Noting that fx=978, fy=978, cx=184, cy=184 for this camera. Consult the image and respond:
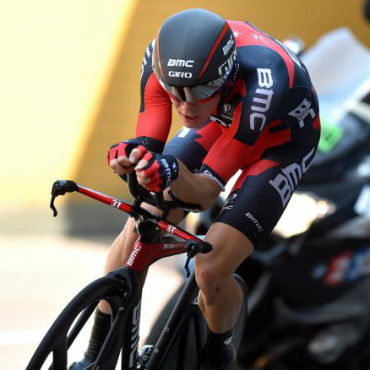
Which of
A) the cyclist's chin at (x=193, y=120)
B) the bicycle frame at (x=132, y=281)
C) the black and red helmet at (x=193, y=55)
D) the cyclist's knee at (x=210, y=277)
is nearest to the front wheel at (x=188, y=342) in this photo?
the bicycle frame at (x=132, y=281)

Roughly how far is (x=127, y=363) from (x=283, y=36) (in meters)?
6.75

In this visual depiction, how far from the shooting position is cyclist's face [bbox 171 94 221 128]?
416 cm

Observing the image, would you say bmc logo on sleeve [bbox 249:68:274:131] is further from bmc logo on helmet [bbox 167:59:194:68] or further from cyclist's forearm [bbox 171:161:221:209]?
bmc logo on helmet [bbox 167:59:194:68]

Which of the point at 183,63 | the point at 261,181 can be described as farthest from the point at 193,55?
the point at 261,181

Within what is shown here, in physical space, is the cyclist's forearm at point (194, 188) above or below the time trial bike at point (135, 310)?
above

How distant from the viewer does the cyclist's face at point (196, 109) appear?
416 centimetres

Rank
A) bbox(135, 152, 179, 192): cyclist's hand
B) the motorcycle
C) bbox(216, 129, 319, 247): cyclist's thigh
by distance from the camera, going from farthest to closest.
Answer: the motorcycle
bbox(216, 129, 319, 247): cyclist's thigh
bbox(135, 152, 179, 192): cyclist's hand

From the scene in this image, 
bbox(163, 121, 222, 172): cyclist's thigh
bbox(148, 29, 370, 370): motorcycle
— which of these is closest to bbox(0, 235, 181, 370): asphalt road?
bbox(148, 29, 370, 370): motorcycle

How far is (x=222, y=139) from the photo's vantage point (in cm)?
437

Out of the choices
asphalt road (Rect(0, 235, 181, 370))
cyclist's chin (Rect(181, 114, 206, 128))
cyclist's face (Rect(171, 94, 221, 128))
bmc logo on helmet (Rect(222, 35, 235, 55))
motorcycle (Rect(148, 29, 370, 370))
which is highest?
bmc logo on helmet (Rect(222, 35, 235, 55))

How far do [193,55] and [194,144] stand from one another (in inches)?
34.3

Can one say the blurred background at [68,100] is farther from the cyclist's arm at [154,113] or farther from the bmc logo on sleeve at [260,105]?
the bmc logo on sleeve at [260,105]

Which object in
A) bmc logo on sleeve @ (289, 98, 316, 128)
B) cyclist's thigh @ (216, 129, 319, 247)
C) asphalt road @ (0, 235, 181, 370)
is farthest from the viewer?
asphalt road @ (0, 235, 181, 370)

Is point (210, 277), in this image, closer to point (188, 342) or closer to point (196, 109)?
point (188, 342)
